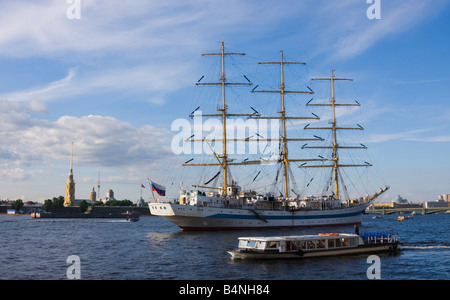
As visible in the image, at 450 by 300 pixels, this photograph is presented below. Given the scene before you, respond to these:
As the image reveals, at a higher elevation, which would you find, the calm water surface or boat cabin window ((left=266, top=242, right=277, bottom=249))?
boat cabin window ((left=266, top=242, right=277, bottom=249))

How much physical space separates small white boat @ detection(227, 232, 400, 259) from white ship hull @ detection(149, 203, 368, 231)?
113 feet

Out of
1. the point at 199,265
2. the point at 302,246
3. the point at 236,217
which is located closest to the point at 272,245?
the point at 302,246

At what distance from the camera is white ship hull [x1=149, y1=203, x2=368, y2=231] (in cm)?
7625

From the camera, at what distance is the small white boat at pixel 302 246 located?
134 ft

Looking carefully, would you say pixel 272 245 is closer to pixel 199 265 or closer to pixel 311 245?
pixel 311 245

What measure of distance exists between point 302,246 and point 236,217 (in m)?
39.1

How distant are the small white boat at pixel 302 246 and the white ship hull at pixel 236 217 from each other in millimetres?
34354

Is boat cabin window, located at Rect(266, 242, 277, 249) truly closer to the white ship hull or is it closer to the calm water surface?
the calm water surface

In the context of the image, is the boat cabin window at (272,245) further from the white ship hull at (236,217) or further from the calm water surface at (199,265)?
the white ship hull at (236,217)

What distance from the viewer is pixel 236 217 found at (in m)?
80.8
